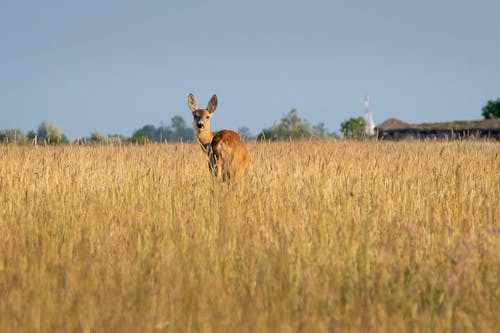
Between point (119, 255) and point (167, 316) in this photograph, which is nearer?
point (167, 316)

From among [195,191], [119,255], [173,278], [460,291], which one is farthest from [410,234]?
[195,191]

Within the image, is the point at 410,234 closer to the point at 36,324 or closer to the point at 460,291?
the point at 460,291

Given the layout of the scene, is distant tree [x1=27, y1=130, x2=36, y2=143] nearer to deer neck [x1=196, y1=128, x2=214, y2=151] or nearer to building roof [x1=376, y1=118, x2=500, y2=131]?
deer neck [x1=196, y1=128, x2=214, y2=151]

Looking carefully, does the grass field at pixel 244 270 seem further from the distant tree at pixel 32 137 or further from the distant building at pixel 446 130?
the distant building at pixel 446 130

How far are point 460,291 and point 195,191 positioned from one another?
3778 millimetres

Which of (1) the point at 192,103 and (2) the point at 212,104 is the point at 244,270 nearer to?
(2) the point at 212,104

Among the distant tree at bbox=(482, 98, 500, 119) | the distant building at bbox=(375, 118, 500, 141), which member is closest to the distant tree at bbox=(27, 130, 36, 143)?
the distant building at bbox=(375, 118, 500, 141)

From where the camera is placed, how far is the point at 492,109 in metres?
82.4

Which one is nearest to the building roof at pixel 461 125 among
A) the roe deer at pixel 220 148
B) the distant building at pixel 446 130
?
the distant building at pixel 446 130

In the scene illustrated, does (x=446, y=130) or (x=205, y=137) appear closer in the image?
(x=205, y=137)

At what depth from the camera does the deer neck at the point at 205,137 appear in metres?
9.66

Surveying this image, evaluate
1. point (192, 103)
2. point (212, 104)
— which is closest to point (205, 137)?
point (212, 104)

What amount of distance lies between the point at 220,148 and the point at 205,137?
107 centimetres

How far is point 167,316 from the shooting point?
11.5ft
